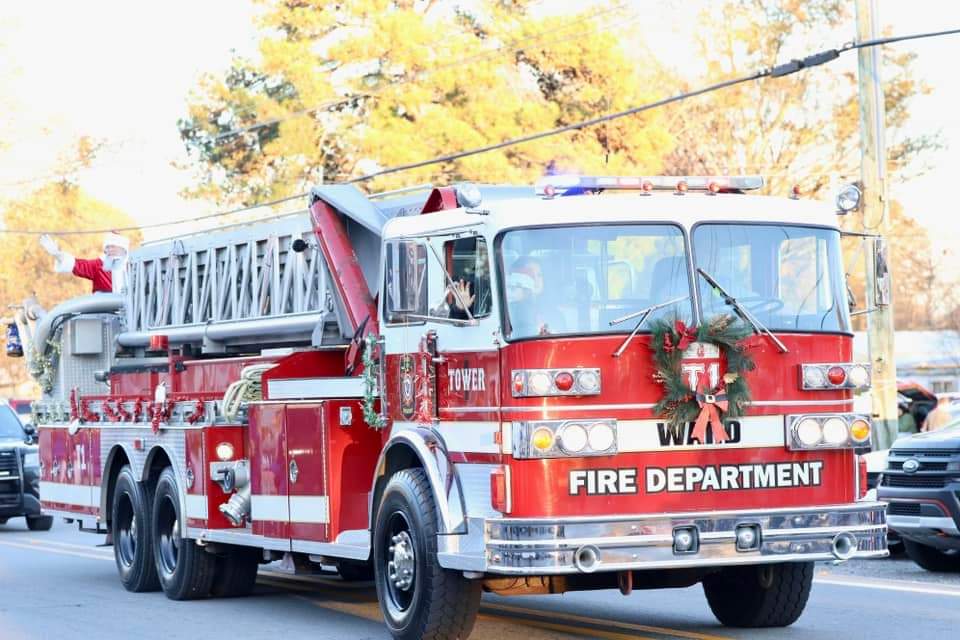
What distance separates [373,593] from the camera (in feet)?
44.0

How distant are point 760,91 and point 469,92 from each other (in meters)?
7.54

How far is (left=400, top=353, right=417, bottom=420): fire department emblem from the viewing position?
32.6 ft

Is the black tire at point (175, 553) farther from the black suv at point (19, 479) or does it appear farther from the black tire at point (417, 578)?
the black suv at point (19, 479)

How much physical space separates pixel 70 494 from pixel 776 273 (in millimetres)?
9001

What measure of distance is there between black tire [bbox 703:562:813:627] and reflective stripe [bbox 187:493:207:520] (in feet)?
13.8

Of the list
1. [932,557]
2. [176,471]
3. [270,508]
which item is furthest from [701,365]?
[932,557]

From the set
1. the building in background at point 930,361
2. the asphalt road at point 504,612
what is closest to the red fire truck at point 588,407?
the asphalt road at point 504,612

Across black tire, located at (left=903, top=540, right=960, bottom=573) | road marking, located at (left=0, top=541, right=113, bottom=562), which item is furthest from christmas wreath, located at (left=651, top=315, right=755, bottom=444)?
road marking, located at (left=0, top=541, right=113, bottom=562)

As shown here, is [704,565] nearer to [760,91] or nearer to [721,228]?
[721,228]

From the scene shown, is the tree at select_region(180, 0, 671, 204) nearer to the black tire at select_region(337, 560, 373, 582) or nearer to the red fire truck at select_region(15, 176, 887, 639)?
the black tire at select_region(337, 560, 373, 582)

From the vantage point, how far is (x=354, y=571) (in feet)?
42.5

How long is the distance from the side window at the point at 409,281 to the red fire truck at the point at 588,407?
1 centimetres

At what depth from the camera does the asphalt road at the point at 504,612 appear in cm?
1065

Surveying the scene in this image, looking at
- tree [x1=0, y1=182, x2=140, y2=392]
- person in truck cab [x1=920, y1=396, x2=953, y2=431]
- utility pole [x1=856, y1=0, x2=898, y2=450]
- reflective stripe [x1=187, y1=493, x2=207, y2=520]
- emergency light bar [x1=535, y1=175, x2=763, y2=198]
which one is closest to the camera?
emergency light bar [x1=535, y1=175, x2=763, y2=198]
